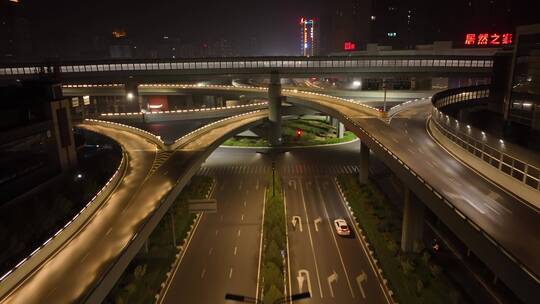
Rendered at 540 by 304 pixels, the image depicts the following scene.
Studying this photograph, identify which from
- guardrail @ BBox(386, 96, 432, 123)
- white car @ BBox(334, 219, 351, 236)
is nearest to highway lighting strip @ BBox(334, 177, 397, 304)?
A: white car @ BBox(334, 219, 351, 236)

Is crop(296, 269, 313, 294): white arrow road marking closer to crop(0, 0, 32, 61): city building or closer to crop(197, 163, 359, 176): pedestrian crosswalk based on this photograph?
crop(197, 163, 359, 176): pedestrian crosswalk

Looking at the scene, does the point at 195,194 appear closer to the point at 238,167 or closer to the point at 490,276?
the point at 238,167

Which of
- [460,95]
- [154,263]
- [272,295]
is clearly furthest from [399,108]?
[154,263]

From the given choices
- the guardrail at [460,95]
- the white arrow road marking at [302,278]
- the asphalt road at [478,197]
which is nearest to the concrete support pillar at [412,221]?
the asphalt road at [478,197]

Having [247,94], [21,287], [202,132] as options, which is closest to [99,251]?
[21,287]

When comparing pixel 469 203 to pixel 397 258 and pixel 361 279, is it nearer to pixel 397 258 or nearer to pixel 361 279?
pixel 397 258

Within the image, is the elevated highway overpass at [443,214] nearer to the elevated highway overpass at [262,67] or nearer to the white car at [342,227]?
the white car at [342,227]
